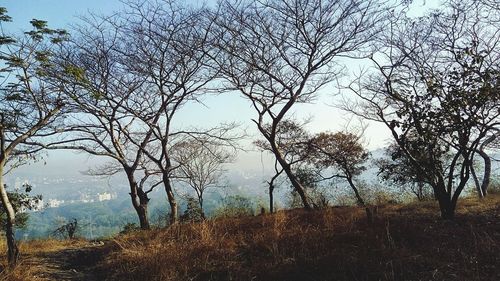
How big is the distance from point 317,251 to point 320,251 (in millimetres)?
46

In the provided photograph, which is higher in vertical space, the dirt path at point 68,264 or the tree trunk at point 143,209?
the tree trunk at point 143,209

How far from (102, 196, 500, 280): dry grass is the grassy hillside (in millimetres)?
12

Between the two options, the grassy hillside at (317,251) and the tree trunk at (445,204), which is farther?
the tree trunk at (445,204)

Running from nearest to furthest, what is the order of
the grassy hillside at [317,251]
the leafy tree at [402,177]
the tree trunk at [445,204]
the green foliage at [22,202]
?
the grassy hillside at [317,251] → the tree trunk at [445,204] → the green foliage at [22,202] → the leafy tree at [402,177]

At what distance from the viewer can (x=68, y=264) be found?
255 inches

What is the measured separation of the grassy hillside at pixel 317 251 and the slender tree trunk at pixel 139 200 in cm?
516

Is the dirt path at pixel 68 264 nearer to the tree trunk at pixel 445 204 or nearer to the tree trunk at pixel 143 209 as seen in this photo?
the tree trunk at pixel 143 209

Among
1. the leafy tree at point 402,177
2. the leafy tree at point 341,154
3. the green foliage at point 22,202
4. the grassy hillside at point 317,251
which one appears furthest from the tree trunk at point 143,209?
the leafy tree at point 402,177

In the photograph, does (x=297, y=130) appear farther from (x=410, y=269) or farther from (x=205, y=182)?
(x=410, y=269)

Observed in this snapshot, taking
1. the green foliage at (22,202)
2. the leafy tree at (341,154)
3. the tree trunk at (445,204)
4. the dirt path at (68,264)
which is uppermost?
the leafy tree at (341,154)

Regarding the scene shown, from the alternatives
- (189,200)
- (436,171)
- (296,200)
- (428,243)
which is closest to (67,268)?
(428,243)

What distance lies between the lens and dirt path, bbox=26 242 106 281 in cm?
561

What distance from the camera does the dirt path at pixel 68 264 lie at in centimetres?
561

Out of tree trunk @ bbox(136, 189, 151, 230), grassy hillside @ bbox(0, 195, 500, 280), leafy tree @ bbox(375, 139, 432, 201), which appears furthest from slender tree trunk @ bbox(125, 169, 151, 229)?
leafy tree @ bbox(375, 139, 432, 201)
